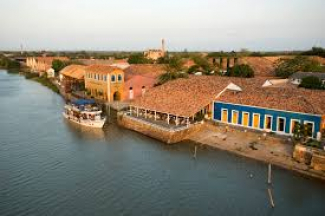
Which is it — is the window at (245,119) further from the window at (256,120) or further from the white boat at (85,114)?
the white boat at (85,114)

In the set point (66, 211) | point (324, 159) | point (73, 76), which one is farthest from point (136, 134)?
point (73, 76)

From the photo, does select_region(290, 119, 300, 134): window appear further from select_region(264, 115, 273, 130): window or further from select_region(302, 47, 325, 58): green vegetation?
select_region(302, 47, 325, 58): green vegetation

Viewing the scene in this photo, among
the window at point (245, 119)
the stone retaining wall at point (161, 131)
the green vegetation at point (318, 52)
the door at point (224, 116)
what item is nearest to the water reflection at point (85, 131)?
the stone retaining wall at point (161, 131)

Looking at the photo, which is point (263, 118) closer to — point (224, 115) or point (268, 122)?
point (268, 122)

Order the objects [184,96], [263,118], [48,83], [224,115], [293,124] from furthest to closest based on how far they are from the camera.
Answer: [48,83] < [184,96] < [224,115] < [263,118] < [293,124]

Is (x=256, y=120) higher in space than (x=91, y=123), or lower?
higher

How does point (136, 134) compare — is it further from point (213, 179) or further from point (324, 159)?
point (324, 159)

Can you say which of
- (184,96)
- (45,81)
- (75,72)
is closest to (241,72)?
(184,96)
